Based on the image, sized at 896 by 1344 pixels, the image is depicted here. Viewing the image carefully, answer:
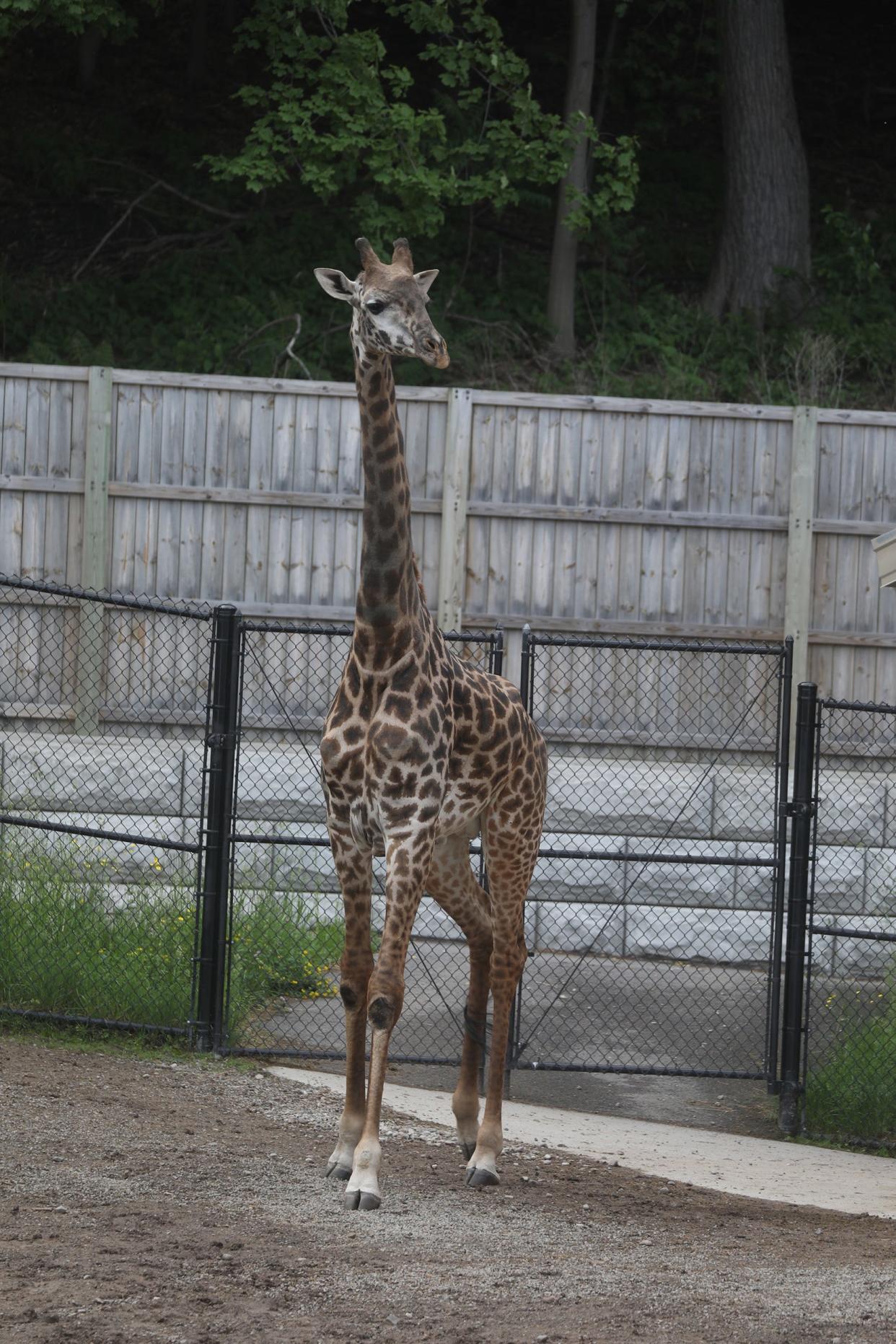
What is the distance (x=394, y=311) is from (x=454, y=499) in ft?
20.9

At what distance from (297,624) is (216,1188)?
665 centimetres

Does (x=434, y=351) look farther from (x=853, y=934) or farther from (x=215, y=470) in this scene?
(x=215, y=470)

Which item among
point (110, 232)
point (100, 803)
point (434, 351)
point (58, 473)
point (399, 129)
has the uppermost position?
point (399, 129)

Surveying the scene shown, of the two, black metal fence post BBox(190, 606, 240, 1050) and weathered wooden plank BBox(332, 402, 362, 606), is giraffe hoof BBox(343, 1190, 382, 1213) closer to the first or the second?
black metal fence post BBox(190, 606, 240, 1050)

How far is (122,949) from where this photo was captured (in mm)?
7840

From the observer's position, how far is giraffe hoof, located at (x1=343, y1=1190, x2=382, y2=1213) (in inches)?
202

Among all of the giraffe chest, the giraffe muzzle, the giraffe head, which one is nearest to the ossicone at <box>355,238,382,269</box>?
the giraffe head

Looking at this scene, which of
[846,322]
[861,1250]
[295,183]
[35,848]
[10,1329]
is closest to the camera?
[10,1329]

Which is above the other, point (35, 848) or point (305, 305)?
point (305, 305)

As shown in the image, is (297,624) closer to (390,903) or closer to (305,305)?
(305,305)

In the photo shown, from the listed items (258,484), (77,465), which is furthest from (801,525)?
(77,465)

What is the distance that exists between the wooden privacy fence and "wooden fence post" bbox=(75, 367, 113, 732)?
26 mm

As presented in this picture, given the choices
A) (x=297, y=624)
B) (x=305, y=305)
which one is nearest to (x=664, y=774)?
(x=297, y=624)

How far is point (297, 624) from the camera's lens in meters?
11.6
